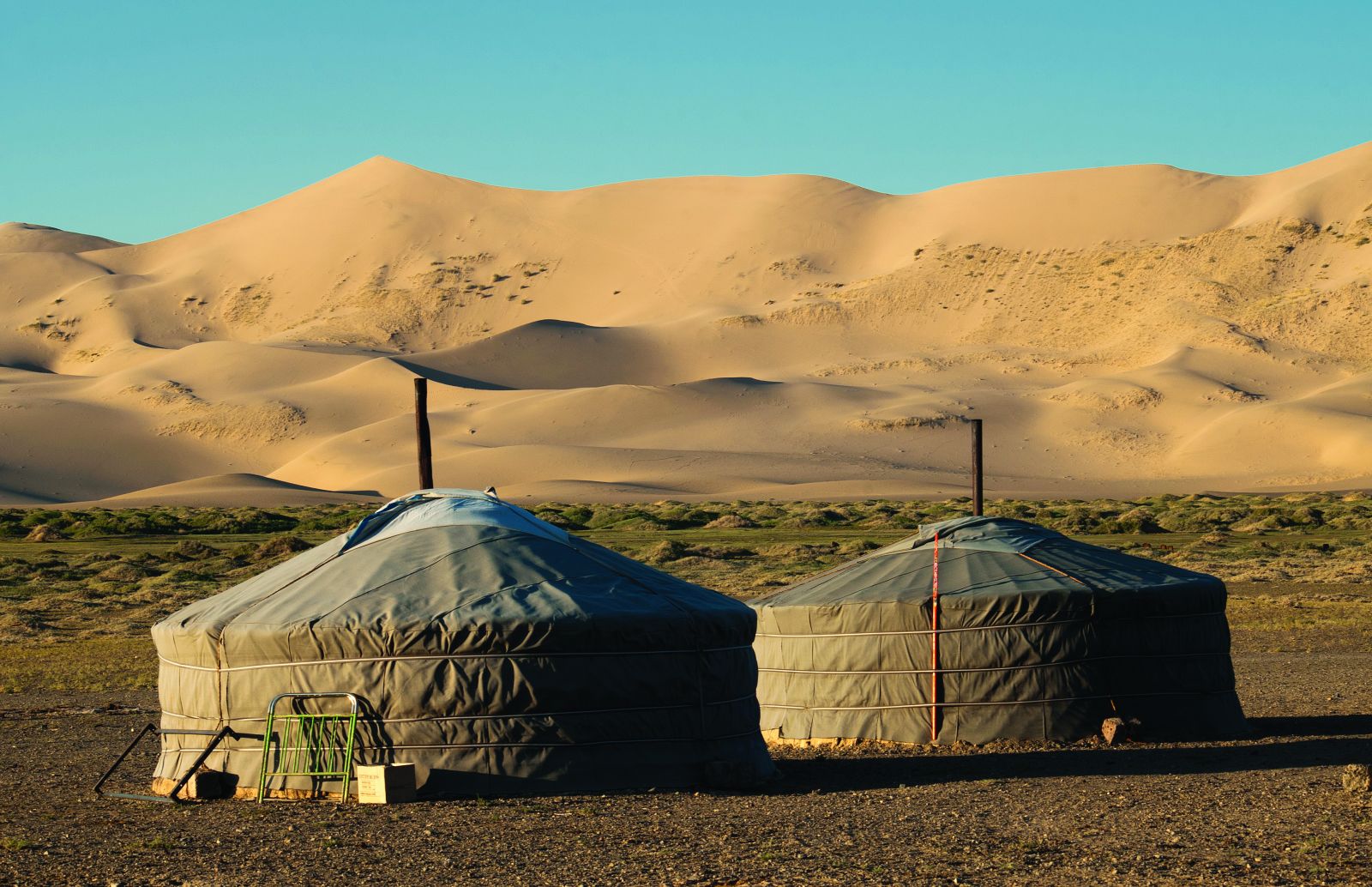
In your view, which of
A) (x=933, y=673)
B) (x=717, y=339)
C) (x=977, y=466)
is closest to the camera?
(x=933, y=673)

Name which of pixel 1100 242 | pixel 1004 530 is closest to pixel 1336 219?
pixel 1100 242

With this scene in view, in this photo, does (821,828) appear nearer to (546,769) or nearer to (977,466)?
(546,769)

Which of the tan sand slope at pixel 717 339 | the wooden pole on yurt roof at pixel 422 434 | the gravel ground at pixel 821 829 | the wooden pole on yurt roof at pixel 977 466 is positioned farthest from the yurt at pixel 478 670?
the tan sand slope at pixel 717 339

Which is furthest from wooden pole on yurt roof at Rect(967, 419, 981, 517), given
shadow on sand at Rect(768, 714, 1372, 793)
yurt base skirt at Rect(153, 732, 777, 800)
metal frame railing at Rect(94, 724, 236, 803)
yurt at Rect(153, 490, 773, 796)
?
metal frame railing at Rect(94, 724, 236, 803)

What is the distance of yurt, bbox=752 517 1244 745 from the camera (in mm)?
13023

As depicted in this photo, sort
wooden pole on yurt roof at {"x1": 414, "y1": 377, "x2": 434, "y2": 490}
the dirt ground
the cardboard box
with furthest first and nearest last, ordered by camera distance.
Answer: wooden pole on yurt roof at {"x1": 414, "y1": 377, "x2": 434, "y2": 490} → the cardboard box → the dirt ground

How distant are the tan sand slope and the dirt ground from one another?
63.5 m

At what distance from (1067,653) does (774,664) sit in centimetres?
238

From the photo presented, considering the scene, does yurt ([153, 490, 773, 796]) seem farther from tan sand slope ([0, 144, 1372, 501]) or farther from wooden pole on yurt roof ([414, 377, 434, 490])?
tan sand slope ([0, 144, 1372, 501])

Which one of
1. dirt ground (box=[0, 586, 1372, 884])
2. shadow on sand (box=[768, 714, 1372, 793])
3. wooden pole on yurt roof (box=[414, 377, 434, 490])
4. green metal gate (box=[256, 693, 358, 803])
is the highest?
wooden pole on yurt roof (box=[414, 377, 434, 490])

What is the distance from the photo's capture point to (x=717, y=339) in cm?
11931

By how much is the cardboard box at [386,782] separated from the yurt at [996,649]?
4.08m

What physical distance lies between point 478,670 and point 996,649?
14.6 feet

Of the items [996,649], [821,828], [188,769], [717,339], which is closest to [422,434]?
[188,769]
